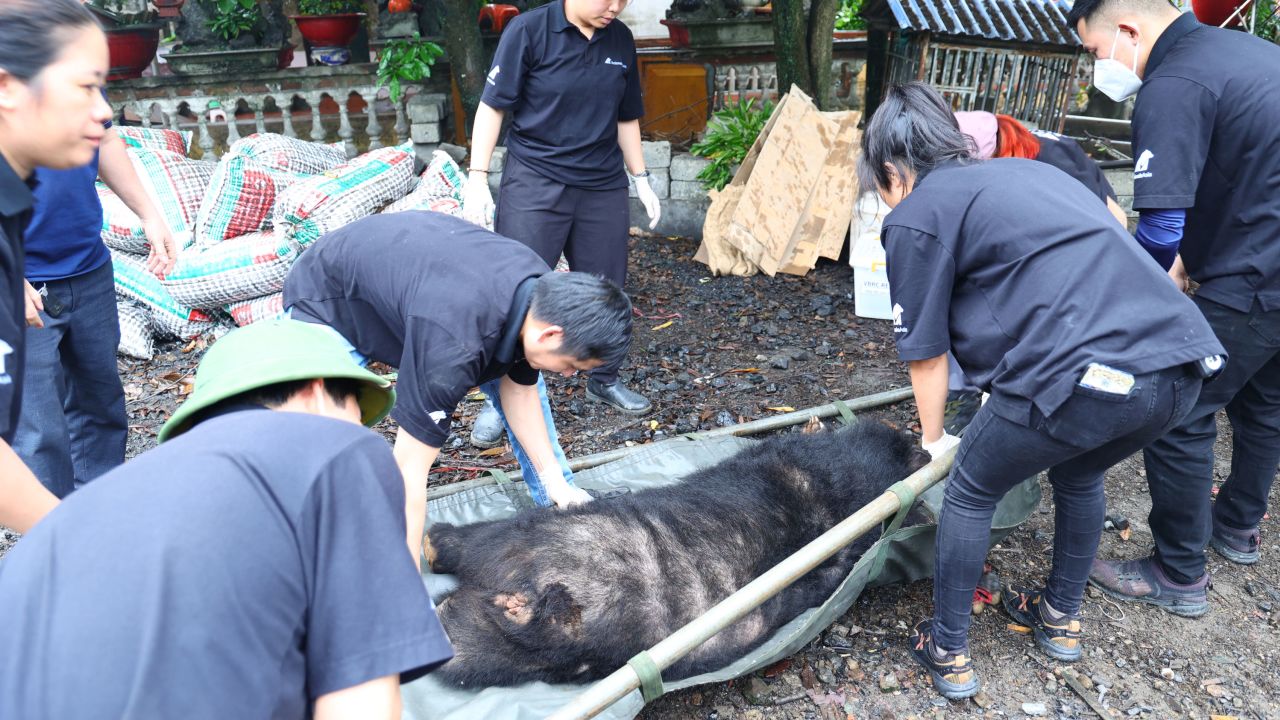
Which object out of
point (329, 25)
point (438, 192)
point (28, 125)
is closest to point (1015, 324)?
point (28, 125)

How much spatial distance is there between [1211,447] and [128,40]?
7.70 m

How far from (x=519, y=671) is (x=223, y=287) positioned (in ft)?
11.5

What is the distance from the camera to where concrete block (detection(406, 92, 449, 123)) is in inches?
266

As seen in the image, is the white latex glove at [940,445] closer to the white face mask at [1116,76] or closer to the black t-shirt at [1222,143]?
the black t-shirt at [1222,143]

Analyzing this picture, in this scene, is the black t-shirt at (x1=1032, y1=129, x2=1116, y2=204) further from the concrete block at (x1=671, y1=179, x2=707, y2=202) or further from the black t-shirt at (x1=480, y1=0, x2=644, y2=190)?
the concrete block at (x1=671, y1=179, x2=707, y2=202)

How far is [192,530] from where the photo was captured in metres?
1.00

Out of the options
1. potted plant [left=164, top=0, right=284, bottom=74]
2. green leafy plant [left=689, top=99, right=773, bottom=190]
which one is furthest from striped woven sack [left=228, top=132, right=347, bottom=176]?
green leafy plant [left=689, top=99, right=773, bottom=190]

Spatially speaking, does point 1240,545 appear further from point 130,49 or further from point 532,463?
point 130,49

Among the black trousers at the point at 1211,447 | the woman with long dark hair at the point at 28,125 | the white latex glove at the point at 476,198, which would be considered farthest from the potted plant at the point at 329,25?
the black trousers at the point at 1211,447

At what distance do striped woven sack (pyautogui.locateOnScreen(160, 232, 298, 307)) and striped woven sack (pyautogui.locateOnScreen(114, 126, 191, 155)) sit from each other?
3.46 ft

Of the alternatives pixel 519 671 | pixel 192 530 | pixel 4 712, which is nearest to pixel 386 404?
pixel 192 530

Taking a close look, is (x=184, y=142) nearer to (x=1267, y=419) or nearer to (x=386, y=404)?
(x=386, y=404)

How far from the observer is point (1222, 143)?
260cm

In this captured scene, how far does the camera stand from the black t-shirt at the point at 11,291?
5.11ft
